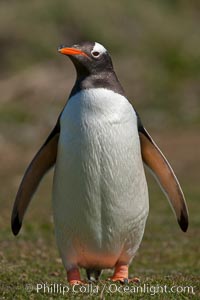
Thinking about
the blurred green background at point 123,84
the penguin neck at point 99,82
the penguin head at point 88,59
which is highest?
the penguin head at point 88,59

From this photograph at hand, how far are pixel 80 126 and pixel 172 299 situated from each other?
1564mm

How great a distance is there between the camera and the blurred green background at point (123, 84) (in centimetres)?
1325

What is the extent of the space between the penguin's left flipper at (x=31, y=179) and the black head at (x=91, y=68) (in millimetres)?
736

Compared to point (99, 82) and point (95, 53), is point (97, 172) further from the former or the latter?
point (95, 53)

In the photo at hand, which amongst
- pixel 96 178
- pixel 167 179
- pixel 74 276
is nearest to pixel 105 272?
pixel 167 179

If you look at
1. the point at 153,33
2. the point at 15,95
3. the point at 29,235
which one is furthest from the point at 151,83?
the point at 29,235

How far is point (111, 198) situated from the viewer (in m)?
7.06

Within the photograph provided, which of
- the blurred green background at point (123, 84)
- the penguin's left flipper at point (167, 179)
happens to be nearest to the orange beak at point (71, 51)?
the penguin's left flipper at point (167, 179)

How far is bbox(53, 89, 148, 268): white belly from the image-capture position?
6.95 m

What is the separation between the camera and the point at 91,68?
716cm

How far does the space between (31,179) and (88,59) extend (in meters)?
1.29

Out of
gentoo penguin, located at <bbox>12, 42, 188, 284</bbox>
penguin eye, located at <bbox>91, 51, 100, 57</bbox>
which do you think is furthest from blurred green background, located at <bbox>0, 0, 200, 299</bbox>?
penguin eye, located at <bbox>91, 51, 100, 57</bbox>

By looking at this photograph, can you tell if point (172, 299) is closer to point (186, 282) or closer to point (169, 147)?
point (186, 282)

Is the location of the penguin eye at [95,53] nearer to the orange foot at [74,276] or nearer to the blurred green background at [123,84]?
the orange foot at [74,276]
